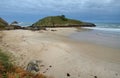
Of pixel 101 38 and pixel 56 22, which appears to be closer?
pixel 101 38

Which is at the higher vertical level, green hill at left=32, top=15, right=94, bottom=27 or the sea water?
green hill at left=32, top=15, right=94, bottom=27

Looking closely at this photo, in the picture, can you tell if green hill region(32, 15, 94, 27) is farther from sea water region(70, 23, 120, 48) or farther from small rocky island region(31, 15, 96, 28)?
sea water region(70, 23, 120, 48)

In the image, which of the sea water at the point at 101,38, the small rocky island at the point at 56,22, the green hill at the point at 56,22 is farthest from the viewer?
the green hill at the point at 56,22

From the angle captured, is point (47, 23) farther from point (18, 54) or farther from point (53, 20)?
point (18, 54)

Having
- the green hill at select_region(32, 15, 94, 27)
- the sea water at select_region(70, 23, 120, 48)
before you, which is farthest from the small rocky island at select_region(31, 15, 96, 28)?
the sea water at select_region(70, 23, 120, 48)

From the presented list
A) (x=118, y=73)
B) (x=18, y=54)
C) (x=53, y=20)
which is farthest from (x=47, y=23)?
(x=118, y=73)

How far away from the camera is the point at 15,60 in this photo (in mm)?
8648

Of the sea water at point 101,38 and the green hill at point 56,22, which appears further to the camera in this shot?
the green hill at point 56,22

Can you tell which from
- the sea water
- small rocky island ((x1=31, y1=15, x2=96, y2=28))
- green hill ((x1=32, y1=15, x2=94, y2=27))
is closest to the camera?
the sea water

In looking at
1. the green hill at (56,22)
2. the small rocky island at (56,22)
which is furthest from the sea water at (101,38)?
the green hill at (56,22)

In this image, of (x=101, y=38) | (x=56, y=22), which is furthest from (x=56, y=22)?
(x=101, y=38)

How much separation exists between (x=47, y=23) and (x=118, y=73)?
143 feet

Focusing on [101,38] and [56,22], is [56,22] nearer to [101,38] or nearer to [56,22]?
[56,22]

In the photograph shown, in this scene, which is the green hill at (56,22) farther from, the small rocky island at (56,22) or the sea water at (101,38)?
the sea water at (101,38)
